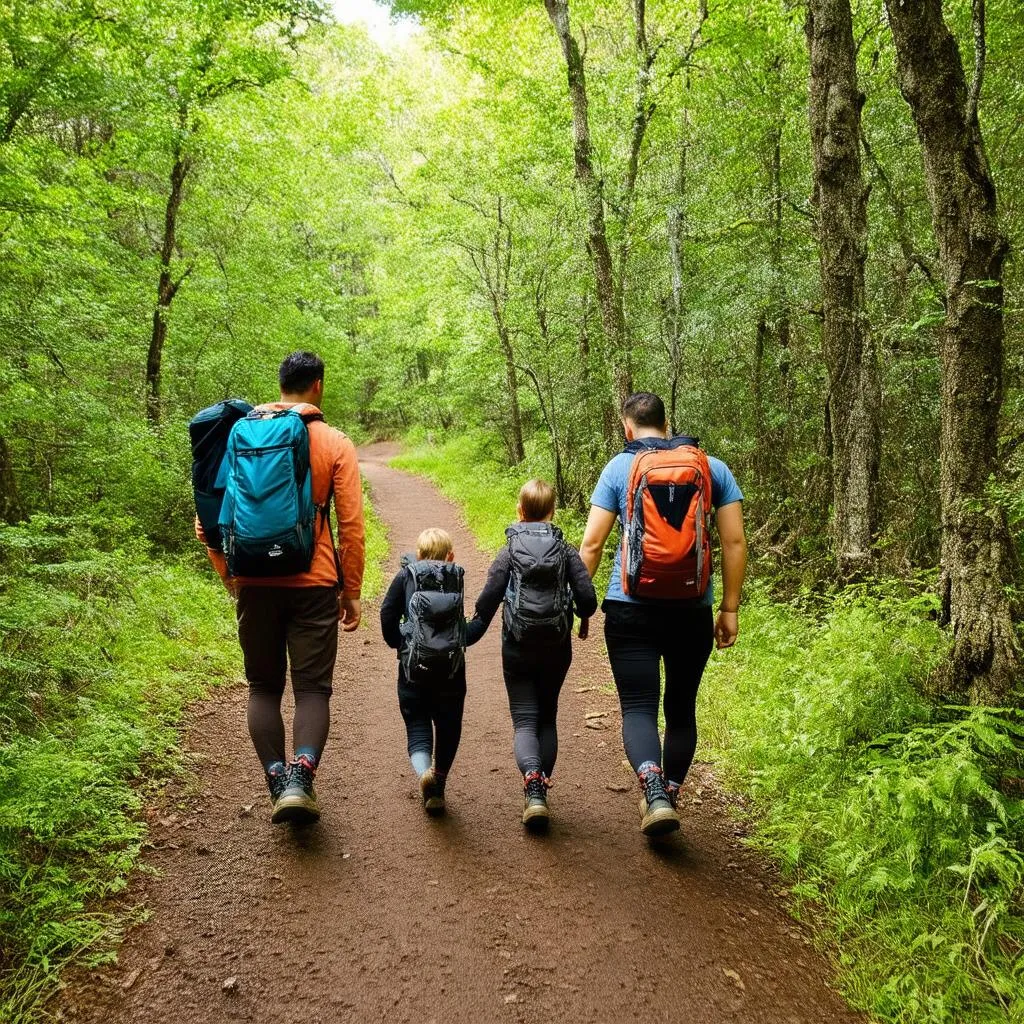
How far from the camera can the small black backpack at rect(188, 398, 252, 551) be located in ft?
11.1

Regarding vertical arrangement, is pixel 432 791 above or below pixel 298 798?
below

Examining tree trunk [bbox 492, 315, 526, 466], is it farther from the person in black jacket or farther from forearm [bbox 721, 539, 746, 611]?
forearm [bbox 721, 539, 746, 611]

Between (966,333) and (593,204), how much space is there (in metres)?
7.50

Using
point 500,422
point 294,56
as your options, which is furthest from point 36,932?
point 500,422

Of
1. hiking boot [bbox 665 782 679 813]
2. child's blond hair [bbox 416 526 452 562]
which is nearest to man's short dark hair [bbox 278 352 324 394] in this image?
child's blond hair [bbox 416 526 452 562]

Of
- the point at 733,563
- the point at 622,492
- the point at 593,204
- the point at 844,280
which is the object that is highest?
the point at 593,204

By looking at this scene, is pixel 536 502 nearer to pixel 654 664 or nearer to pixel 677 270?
pixel 654 664

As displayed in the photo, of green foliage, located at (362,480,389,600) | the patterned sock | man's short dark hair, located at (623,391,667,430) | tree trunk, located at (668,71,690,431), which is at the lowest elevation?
green foliage, located at (362,480,389,600)

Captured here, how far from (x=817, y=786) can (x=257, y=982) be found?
9.74 ft

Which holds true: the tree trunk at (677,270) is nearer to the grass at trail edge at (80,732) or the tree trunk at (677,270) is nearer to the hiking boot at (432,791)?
the grass at trail edge at (80,732)

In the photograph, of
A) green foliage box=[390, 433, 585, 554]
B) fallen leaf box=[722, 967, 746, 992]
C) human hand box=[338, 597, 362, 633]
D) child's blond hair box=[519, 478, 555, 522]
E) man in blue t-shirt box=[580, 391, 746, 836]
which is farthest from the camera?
green foliage box=[390, 433, 585, 554]

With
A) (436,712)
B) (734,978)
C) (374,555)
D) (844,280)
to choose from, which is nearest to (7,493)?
(374,555)

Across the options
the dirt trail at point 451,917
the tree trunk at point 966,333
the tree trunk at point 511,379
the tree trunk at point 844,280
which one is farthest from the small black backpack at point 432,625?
the tree trunk at point 511,379

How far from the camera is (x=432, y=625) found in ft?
11.8
